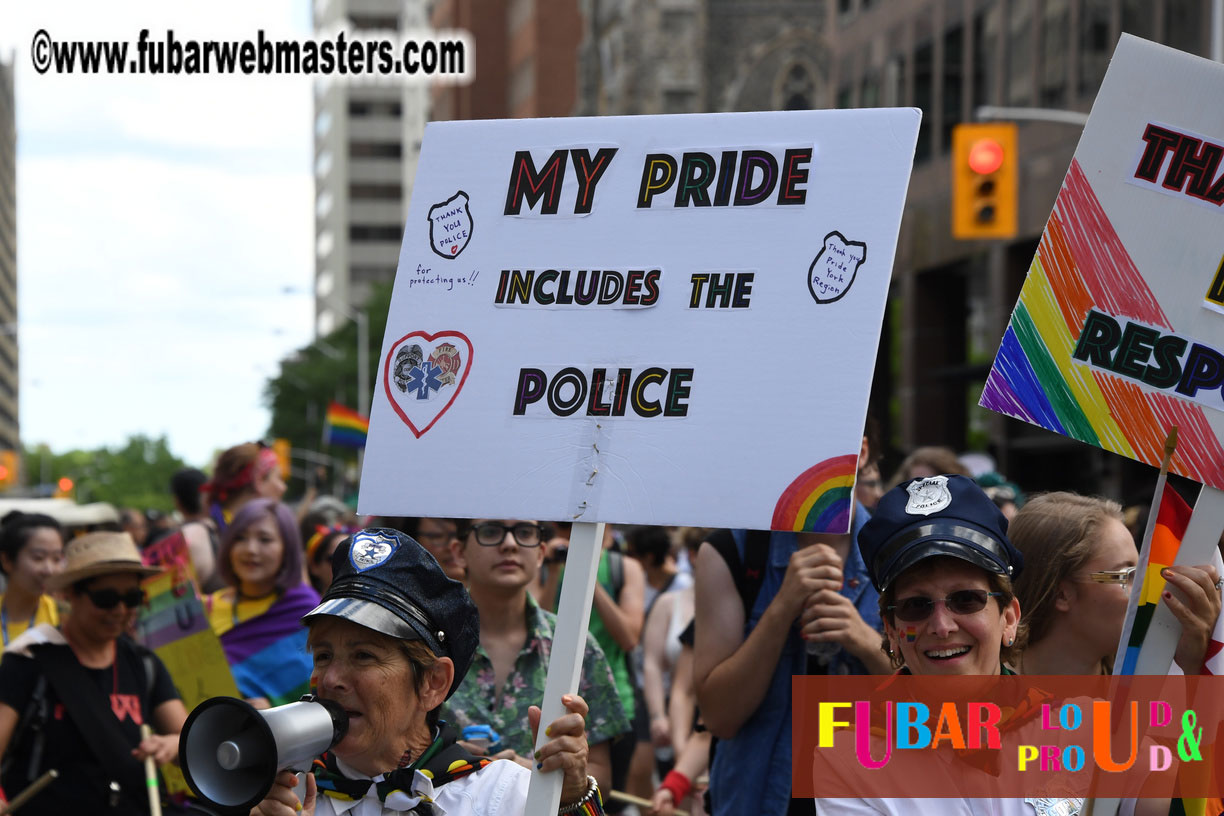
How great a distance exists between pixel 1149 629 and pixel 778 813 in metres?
1.28

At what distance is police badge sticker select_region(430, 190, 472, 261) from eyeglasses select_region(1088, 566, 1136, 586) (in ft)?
5.46

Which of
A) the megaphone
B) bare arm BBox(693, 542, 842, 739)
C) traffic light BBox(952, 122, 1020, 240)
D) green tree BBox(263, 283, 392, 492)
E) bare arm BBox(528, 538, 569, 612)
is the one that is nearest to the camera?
the megaphone

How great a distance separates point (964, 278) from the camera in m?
33.0

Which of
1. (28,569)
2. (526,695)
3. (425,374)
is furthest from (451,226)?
(28,569)

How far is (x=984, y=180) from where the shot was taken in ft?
48.5

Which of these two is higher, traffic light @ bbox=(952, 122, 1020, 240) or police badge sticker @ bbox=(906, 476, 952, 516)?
traffic light @ bbox=(952, 122, 1020, 240)

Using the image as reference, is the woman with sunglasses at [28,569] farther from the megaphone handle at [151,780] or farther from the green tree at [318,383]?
the green tree at [318,383]

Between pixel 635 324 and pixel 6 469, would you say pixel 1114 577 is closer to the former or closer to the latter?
pixel 635 324

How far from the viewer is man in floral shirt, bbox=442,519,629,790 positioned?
4883mm

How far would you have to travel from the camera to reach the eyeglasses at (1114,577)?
147 inches

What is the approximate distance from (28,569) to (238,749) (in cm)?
598

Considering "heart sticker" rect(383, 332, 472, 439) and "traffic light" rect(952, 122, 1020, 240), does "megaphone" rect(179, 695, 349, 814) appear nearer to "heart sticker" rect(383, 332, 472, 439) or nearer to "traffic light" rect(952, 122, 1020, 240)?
"heart sticker" rect(383, 332, 472, 439)

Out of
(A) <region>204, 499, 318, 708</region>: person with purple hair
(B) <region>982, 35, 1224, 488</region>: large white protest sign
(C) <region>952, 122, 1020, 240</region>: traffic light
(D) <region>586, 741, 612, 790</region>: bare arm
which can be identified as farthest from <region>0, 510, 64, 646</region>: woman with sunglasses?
(C) <region>952, 122, 1020, 240</region>: traffic light

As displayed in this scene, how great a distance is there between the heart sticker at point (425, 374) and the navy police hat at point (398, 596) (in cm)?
30
